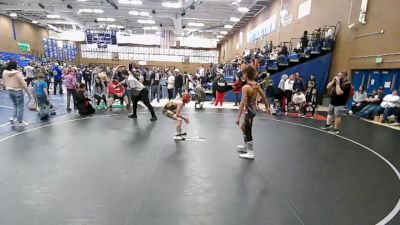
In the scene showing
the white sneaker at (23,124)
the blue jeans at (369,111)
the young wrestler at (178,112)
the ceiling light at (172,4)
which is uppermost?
the ceiling light at (172,4)

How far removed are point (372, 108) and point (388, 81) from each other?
4.81ft

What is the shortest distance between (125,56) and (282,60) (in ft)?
103

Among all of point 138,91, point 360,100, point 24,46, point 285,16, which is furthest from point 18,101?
point 24,46

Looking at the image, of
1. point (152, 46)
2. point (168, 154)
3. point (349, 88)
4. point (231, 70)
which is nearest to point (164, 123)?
point (168, 154)

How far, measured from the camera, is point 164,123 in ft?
28.5

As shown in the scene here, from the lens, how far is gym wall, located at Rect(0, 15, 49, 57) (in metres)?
25.6

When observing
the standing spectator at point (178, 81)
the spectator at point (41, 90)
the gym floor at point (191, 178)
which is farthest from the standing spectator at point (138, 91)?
the standing spectator at point (178, 81)

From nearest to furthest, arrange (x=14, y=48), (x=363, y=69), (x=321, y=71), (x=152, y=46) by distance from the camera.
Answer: (x=363, y=69) → (x=321, y=71) → (x=14, y=48) → (x=152, y=46)

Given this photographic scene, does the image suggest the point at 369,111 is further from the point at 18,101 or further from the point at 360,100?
the point at 18,101

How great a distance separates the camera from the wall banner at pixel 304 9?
659 inches

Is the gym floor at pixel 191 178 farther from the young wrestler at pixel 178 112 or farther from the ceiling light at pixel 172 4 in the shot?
the ceiling light at pixel 172 4

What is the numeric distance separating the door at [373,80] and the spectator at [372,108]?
3.40 ft

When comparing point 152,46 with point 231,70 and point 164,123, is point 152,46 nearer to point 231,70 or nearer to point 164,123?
point 231,70

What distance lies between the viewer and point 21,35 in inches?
1119
